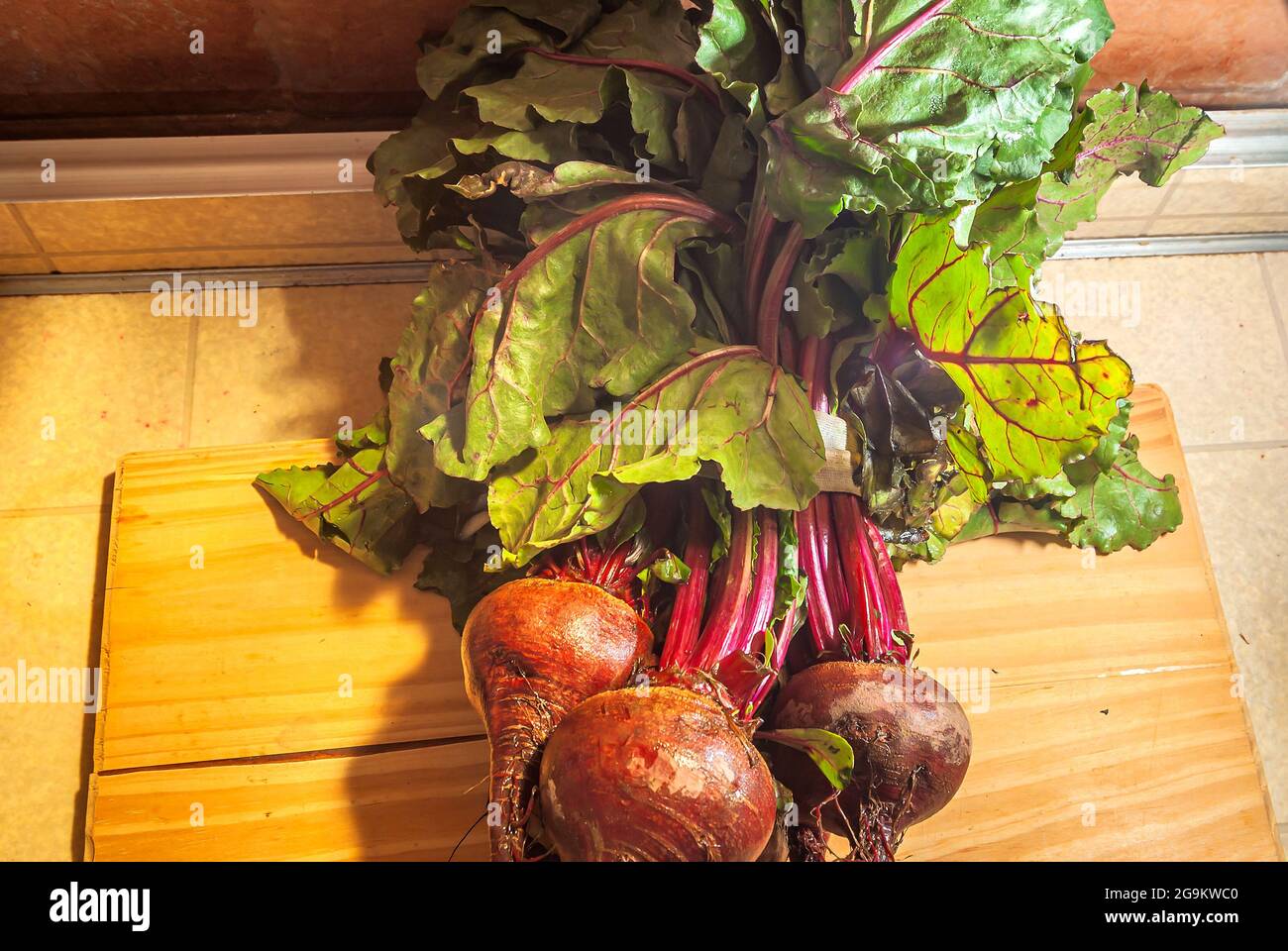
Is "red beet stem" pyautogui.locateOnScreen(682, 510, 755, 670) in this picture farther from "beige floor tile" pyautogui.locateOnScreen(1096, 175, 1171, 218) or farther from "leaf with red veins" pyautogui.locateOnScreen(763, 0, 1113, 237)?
"beige floor tile" pyautogui.locateOnScreen(1096, 175, 1171, 218)

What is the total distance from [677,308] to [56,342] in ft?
3.97

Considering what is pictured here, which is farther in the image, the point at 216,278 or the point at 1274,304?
the point at 1274,304

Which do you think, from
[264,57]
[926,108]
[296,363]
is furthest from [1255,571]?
[264,57]

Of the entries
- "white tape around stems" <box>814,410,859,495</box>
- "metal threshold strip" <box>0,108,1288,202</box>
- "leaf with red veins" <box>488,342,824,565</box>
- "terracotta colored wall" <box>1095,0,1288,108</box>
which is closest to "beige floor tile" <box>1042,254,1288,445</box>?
"terracotta colored wall" <box>1095,0,1288,108</box>

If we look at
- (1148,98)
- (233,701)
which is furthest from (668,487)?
(1148,98)

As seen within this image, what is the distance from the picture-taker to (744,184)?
1.23 metres

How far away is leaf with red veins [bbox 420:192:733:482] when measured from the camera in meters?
1.17

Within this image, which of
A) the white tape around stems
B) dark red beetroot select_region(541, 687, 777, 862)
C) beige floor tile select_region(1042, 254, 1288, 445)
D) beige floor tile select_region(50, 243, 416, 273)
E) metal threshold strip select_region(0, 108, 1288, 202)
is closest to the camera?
dark red beetroot select_region(541, 687, 777, 862)

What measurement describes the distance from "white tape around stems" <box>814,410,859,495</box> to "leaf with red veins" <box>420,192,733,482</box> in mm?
201

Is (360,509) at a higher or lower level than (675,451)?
lower

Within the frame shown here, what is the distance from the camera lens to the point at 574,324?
121 centimetres

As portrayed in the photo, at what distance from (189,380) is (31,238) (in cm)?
36

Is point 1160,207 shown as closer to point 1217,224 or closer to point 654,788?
point 1217,224

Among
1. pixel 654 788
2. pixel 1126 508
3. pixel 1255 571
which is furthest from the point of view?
pixel 1255 571
